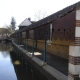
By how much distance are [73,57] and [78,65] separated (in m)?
0.32

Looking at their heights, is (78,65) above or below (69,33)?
below

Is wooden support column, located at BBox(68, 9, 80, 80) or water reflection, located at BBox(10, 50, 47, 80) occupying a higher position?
wooden support column, located at BBox(68, 9, 80, 80)

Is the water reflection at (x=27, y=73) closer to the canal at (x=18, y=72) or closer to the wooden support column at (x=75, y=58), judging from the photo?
the canal at (x=18, y=72)

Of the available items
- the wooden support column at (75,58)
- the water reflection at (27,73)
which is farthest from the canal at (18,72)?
the wooden support column at (75,58)

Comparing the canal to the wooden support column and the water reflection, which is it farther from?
the wooden support column

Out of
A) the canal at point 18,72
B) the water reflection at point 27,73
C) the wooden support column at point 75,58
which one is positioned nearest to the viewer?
the wooden support column at point 75,58

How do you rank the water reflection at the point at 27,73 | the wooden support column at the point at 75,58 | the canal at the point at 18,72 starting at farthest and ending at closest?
the canal at the point at 18,72
the water reflection at the point at 27,73
the wooden support column at the point at 75,58

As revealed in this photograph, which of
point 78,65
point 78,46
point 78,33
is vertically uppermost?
point 78,33

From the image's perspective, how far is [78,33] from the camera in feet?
15.6

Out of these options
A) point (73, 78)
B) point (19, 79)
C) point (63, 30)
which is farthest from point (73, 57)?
point (19, 79)

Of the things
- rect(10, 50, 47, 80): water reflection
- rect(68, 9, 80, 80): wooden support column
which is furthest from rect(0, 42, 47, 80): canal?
rect(68, 9, 80, 80): wooden support column

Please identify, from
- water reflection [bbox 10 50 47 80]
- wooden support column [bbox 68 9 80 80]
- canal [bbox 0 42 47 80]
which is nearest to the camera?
wooden support column [bbox 68 9 80 80]

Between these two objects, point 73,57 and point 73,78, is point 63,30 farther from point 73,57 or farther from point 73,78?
point 73,78

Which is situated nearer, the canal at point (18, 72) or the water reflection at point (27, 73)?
the water reflection at point (27, 73)
